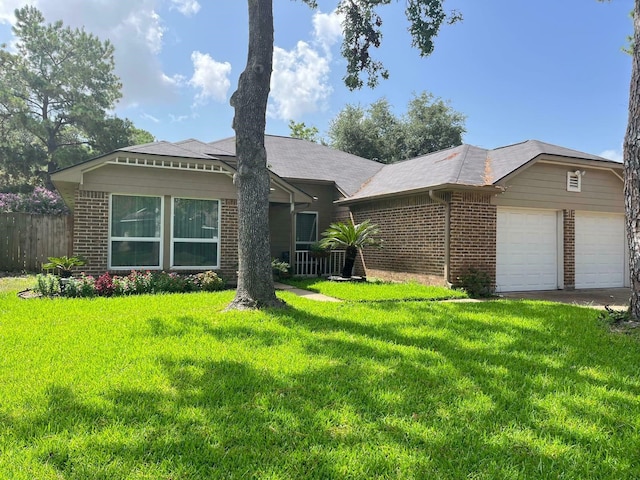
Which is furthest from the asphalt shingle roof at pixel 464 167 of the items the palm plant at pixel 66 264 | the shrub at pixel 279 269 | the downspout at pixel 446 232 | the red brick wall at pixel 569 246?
the palm plant at pixel 66 264

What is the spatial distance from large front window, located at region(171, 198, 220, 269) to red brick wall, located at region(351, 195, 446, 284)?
490 cm

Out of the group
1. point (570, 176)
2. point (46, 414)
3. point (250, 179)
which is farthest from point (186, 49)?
point (46, 414)

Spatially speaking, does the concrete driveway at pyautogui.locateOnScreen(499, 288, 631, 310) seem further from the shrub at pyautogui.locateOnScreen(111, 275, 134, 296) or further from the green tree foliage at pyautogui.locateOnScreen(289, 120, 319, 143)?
the green tree foliage at pyautogui.locateOnScreen(289, 120, 319, 143)

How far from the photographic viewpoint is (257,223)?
7.49 metres

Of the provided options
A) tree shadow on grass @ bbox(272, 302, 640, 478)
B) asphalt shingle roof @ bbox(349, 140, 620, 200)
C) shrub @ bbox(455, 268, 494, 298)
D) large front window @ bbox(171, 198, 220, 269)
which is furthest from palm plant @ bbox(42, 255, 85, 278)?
shrub @ bbox(455, 268, 494, 298)

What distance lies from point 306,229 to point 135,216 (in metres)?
6.12

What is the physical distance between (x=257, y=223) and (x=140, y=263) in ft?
16.0

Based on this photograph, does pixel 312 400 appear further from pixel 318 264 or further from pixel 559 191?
pixel 559 191

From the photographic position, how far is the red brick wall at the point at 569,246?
1234 centimetres

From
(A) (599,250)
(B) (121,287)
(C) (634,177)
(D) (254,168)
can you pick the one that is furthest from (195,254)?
(A) (599,250)

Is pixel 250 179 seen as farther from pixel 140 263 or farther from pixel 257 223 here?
pixel 140 263

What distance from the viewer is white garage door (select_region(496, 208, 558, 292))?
454 inches

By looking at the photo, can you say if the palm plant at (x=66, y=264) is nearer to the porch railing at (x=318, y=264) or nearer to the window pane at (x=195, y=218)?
the window pane at (x=195, y=218)

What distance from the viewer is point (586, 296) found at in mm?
11102
